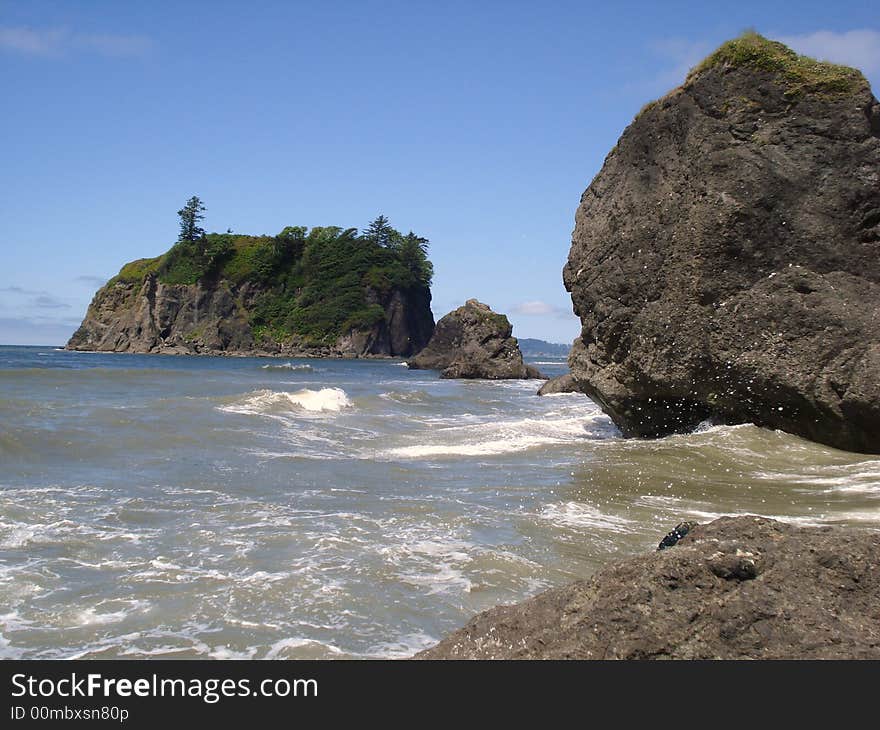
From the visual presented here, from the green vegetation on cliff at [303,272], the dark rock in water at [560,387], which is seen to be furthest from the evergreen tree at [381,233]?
the dark rock in water at [560,387]

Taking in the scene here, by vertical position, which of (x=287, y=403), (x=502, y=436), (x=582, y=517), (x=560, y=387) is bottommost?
(x=582, y=517)

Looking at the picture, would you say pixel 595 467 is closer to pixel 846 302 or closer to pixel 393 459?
pixel 393 459

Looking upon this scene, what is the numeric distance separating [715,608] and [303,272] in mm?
101692

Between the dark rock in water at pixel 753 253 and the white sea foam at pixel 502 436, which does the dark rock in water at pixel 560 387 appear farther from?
the dark rock in water at pixel 753 253

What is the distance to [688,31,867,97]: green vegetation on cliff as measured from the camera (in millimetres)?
11828

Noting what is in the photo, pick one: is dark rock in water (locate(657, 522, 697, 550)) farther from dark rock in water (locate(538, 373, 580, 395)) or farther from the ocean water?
dark rock in water (locate(538, 373, 580, 395))

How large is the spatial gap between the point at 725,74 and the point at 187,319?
89.2 m

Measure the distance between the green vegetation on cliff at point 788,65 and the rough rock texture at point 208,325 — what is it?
267 ft

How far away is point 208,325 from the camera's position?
94.8m

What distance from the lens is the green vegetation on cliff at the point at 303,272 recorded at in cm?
9531

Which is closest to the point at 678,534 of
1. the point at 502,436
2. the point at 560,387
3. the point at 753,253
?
the point at 753,253

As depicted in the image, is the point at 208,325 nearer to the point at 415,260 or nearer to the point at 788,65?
the point at 415,260

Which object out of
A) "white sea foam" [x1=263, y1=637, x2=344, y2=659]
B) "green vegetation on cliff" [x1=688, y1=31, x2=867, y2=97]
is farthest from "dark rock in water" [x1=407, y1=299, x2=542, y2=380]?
"white sea foam" [x1=263, y1=637, x2=344, y2=659]

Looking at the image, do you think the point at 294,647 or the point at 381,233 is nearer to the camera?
the point at 294,647
